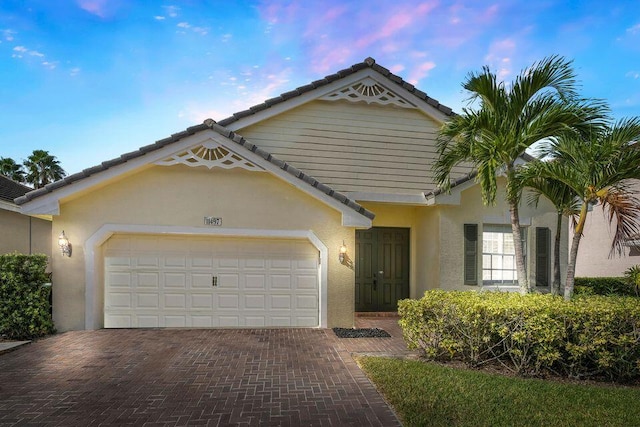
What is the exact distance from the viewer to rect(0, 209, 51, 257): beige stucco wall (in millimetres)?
12643

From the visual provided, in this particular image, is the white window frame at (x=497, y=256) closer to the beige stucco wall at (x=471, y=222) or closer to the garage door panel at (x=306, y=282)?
the beige stucco wall at (x=471, y=222)

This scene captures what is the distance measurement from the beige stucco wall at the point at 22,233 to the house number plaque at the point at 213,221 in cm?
945

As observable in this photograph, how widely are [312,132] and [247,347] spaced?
254 inches

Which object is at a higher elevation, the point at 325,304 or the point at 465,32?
the point at 465,32

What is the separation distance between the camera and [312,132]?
1062 centimetres

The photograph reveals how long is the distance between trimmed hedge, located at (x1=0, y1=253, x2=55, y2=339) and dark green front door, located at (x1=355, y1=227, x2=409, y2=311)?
8254 mm

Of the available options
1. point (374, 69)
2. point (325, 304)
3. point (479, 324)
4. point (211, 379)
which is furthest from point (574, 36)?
point (211, 379)

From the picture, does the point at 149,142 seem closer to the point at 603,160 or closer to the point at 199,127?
the point at 199,127

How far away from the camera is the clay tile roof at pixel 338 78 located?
33.5 feet

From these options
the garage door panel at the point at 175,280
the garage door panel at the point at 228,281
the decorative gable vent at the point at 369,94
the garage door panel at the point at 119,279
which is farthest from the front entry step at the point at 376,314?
the decorative gable vent at the point at 369,94

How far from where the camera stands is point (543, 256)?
1041cm

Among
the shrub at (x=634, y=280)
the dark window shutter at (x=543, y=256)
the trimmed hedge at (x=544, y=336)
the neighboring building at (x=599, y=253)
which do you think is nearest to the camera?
the trimmed hedge at (x=544, y=336)

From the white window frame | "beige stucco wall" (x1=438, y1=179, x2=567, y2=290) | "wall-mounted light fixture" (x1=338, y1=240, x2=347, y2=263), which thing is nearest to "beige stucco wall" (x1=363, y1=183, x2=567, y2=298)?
"beige stucco wall" (x1=438, y1=179, x2=567, y2=290)

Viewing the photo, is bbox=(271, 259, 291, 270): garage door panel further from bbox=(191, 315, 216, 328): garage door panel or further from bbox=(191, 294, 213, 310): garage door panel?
bbox=(191, 315, 216, 328): garage door panel
